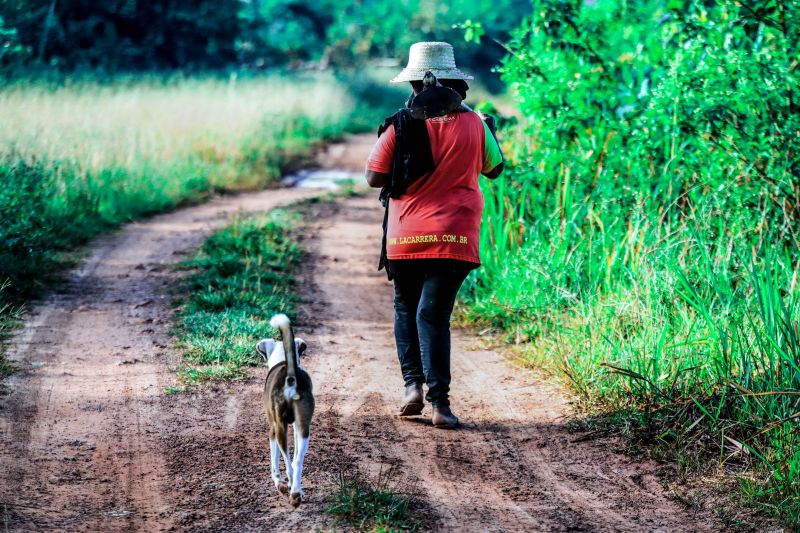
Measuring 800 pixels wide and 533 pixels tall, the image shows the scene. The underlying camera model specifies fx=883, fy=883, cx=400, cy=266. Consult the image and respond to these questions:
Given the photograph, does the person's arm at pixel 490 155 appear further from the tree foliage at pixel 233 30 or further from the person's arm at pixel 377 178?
the tree foliage at pixel 233 30

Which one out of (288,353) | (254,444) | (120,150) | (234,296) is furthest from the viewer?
(120,150)

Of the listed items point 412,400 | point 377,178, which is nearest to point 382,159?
point 377,178

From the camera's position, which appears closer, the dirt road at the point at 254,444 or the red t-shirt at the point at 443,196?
the dirt road at the point at 254,444

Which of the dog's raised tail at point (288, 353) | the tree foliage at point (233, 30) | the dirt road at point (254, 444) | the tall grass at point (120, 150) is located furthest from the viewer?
the tree foliage at point (233, 30)

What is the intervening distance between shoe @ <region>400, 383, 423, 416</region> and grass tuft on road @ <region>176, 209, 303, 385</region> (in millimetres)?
1166

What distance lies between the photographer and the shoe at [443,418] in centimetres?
478

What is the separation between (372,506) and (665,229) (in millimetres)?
3670

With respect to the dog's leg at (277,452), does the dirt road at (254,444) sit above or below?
below

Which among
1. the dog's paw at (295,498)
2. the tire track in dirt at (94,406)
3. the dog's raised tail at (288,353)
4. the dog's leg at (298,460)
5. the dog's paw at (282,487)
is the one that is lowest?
the tire track in dirt at (94,406)

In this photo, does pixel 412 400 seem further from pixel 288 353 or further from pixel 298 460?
pixel 288 353

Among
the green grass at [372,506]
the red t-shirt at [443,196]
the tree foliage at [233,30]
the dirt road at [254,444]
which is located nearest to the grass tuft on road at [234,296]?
the dirt road at [254,444]

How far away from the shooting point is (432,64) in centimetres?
460

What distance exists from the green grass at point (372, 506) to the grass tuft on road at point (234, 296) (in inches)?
72.2

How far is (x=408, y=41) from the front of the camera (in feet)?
111
